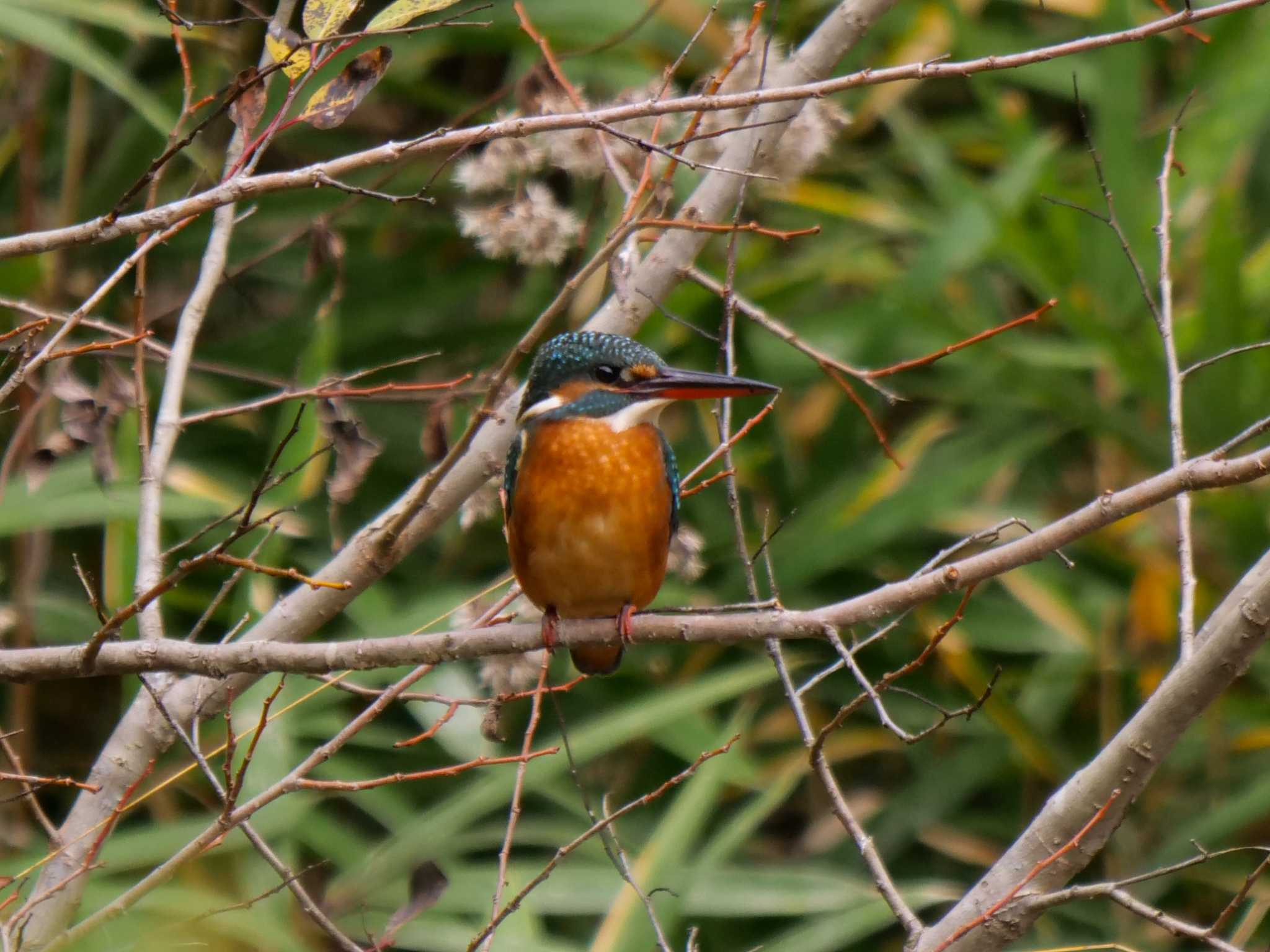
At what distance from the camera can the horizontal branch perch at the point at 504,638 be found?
1.57 m

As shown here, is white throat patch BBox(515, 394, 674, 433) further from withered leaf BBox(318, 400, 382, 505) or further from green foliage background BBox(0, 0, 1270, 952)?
green foliage background BBox(0, 0, 1270, 952)

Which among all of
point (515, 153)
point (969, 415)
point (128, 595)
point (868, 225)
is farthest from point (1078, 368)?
point (128, 595)

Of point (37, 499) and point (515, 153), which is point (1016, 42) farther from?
point (37, 499)

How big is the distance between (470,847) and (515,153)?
5.34ft

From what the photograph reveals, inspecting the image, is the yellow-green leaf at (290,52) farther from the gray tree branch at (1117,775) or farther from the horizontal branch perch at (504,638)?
the gray tree branch at (1117,775)

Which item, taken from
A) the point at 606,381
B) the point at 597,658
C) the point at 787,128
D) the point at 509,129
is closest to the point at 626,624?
the point at 597,658

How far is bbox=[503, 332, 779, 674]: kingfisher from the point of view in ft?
7.60

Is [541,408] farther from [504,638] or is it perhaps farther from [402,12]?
[402,12]

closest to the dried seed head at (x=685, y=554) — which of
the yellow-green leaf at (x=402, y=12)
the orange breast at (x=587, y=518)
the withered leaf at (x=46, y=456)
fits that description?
the orange breast at (x=587, y=518)

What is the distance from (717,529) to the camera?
13.0 feet

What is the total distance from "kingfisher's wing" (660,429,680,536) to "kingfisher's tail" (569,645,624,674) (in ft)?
0.78

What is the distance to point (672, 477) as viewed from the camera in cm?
249

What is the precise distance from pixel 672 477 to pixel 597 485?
201 millimetres

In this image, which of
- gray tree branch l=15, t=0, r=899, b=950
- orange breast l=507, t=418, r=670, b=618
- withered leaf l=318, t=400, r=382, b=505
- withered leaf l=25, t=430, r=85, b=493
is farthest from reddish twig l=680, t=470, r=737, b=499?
withered leaf l=25, t=430, r=85, b=493
